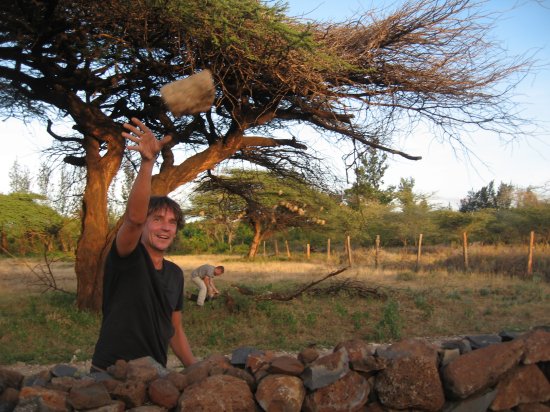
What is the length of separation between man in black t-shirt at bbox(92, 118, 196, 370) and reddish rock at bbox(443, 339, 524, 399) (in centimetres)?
144

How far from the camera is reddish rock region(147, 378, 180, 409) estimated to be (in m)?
2.22

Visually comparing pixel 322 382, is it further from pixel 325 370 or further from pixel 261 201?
pixel 261 201

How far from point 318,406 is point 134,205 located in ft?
3.82

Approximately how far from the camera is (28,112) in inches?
453

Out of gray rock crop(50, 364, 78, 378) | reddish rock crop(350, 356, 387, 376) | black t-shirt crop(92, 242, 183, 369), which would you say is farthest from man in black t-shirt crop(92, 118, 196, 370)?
reddish rock crop(350, 356, 387, 376)

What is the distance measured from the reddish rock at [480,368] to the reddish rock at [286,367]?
2.24 ft

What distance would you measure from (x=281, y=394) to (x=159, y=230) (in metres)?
1.11

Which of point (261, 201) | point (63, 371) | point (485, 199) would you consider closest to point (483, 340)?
point (63, 371)

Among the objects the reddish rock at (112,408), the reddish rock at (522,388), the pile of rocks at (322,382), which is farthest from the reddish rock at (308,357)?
the reddish rock at (522,388)

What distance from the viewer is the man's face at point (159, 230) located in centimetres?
290

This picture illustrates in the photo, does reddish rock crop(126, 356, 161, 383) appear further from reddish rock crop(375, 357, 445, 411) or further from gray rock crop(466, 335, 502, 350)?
gray rock crop(466, 335, 502, 350)

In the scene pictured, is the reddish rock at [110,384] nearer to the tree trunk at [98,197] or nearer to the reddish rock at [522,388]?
the reddish rock at [522,388]

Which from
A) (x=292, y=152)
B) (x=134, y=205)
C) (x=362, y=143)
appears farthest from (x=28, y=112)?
(x=134, y=205)

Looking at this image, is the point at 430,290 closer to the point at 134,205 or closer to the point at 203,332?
the point at 203,332
